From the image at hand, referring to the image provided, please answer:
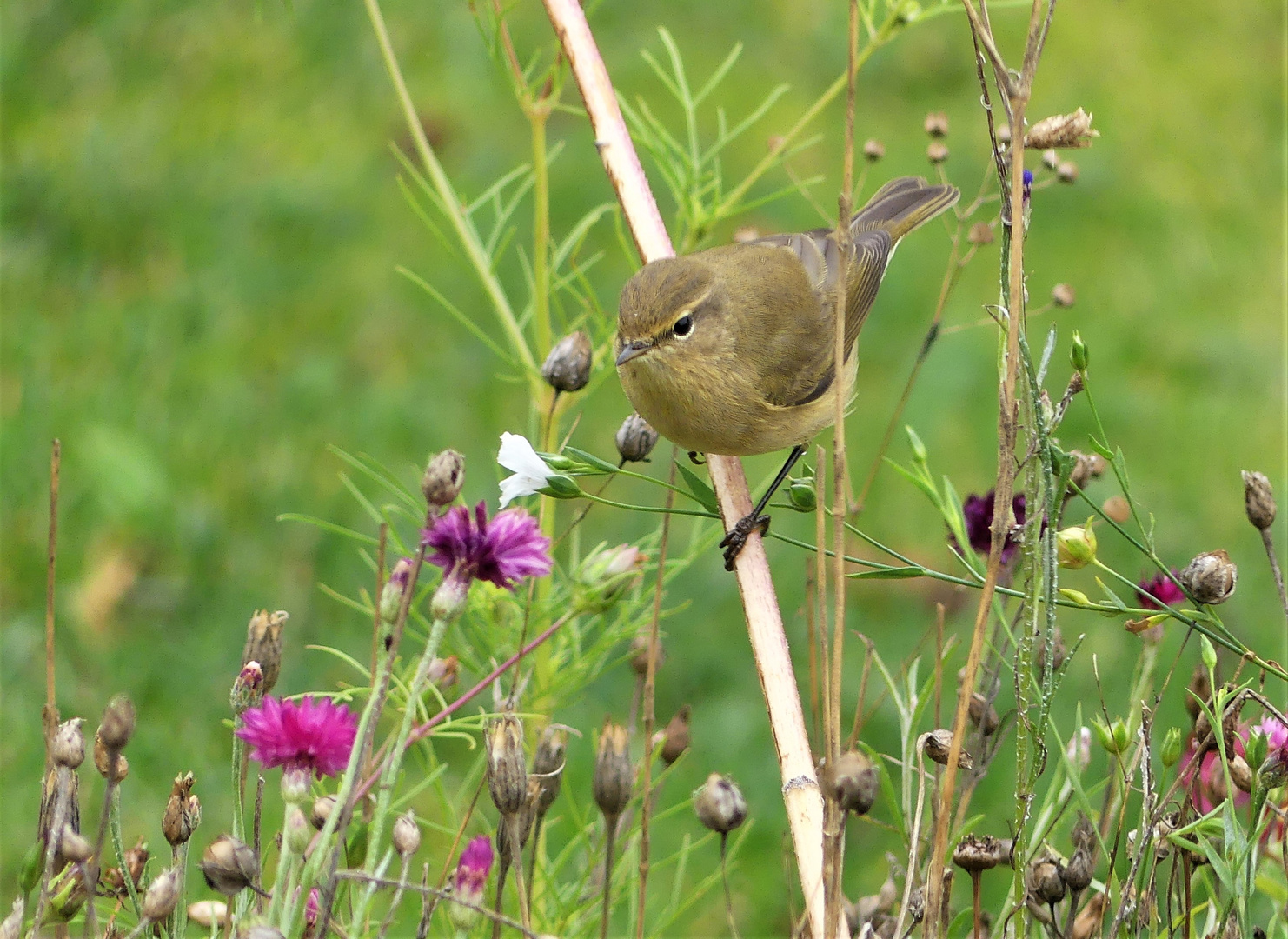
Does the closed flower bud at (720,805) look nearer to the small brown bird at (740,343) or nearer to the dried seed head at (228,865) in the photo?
the dried seed head at (228,865)

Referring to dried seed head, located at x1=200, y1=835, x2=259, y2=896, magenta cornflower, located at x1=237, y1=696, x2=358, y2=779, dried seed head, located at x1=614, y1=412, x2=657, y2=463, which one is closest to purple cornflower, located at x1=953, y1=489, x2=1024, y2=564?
dried seed head, located at x1=614, y1=412, x2=657, y2=463

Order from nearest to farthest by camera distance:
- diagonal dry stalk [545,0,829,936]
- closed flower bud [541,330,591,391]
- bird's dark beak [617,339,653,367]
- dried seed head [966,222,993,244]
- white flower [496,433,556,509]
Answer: diagonal dry stalk [545,0,829,936], white flower [496,433,556,509], closed flower bud [541,330,591,391], dried seed head [966,222,993,244], bird's dark beak [617,339,653,367]

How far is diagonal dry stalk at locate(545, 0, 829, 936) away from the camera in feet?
4.95

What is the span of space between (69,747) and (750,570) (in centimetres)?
92

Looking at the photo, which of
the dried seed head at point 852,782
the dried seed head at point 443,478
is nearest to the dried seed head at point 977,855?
the dried seed head at point 852,782

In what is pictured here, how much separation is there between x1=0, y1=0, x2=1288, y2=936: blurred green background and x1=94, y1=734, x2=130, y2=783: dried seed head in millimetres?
2002

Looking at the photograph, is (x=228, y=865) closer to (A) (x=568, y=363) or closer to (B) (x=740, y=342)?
(A) (x=568, y=363)

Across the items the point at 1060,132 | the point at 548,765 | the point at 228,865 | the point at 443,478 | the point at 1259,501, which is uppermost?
the point at 1060,132

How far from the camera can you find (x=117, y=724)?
1.31 metres

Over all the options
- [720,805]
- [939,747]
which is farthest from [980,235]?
[720,805]

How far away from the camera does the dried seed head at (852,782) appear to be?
1.16 metres

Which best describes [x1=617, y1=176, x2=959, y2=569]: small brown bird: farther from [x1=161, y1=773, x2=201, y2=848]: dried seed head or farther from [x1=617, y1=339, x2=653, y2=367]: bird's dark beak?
[x1=161, y1=773, x2=201, y2=848]: dried seed head

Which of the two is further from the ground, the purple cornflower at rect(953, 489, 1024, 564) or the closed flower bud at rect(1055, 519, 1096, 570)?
the closed flower bud at rect(1055, 519, 1096, 570)

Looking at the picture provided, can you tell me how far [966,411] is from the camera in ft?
16.1
